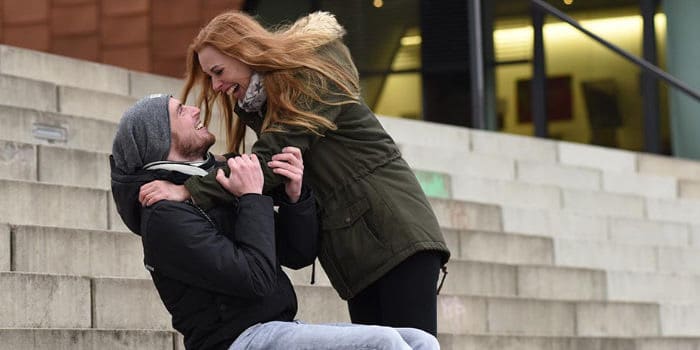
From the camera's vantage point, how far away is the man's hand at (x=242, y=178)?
11.4 ft

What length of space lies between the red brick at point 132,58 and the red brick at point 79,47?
21cm

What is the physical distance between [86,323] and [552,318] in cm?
282

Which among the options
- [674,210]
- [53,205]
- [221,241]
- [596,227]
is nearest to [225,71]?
[221,241]

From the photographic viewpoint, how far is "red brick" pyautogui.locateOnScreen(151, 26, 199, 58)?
15844mm

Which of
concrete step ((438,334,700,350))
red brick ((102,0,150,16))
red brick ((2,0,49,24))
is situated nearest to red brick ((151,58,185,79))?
red brick ((102,0,150,16))

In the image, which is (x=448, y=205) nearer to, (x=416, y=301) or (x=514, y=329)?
(x=514, y=329)

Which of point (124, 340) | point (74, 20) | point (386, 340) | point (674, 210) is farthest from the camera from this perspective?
point (74, 20)

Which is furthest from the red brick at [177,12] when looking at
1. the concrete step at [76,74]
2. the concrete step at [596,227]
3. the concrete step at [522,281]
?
the concrete step at [522,281]

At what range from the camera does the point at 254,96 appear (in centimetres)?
368

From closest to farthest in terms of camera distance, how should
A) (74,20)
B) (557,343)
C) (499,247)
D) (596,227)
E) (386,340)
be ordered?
(386,340)
(557,343)
(499,247)
(596,227)
(74,20)

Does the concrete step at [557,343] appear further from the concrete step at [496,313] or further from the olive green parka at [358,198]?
the olive green parka at [358,198]

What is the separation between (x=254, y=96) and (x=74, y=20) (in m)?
12.9

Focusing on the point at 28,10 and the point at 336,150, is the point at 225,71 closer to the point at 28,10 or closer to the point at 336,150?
the point at 336,150

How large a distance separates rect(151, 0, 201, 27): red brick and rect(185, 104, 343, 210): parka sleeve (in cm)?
1239
